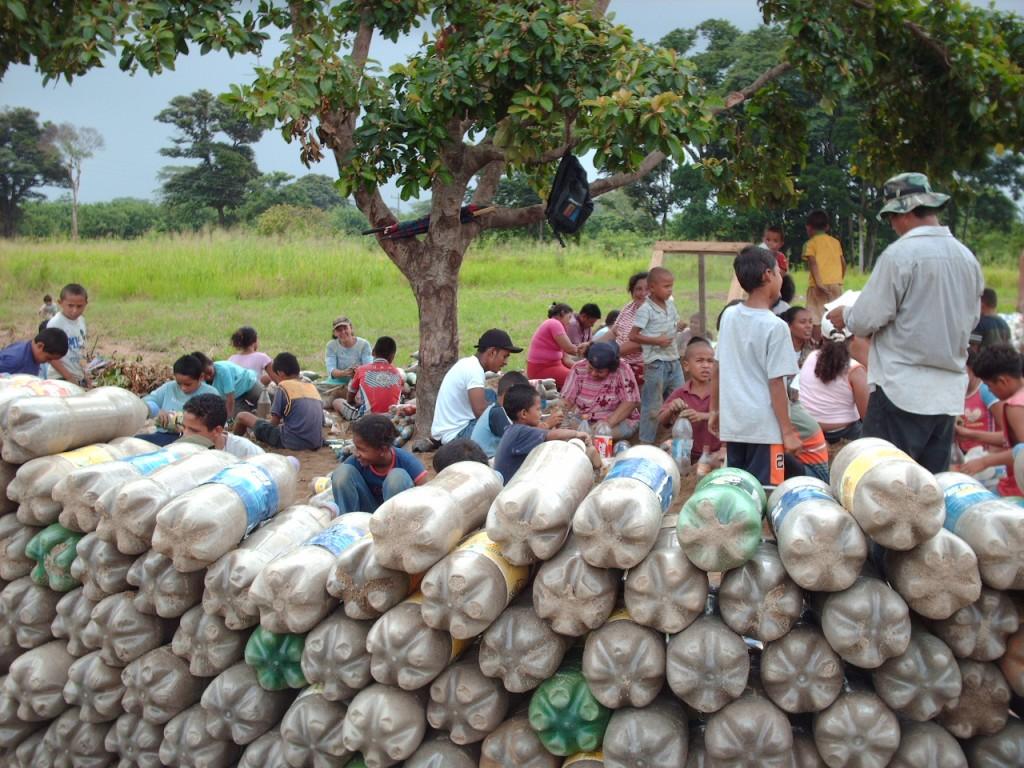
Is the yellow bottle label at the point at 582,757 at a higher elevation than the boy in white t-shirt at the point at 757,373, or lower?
lower

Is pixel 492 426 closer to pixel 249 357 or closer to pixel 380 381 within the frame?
pixel 380 381

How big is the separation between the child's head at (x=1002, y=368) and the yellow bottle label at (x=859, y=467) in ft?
6.35

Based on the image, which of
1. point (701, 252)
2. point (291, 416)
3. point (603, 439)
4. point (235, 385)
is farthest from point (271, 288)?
point (603, 439)

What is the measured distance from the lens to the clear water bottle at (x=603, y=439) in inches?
273

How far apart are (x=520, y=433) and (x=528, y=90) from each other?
98.3 inches

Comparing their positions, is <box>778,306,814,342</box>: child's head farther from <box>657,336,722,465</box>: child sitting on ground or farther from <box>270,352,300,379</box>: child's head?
<box>270,352,300,379</box>: child's head

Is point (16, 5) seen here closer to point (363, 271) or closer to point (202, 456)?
point (202, 456)

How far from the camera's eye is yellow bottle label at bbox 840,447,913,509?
2.88m

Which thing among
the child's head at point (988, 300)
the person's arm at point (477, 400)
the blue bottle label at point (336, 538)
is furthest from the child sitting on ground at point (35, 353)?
the child's head at point (988, 300)

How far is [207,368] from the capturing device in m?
7.59

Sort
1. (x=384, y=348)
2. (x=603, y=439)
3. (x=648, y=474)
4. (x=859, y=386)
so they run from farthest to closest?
(x=384, y=348), (x=603, y=439), (x=859, y=386), (x=648, y=474)

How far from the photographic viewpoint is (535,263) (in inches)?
963

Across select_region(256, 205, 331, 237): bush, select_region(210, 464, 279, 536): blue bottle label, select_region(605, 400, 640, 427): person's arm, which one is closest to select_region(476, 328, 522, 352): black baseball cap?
select_region(605, 400, 640, 427): person's arm

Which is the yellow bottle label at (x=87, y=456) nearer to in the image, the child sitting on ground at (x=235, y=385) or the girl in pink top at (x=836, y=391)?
the child sitting on ground at (x=235, y=385)
